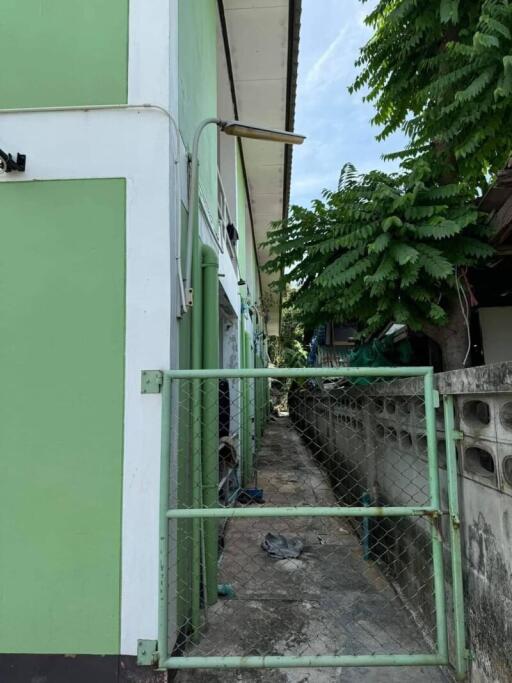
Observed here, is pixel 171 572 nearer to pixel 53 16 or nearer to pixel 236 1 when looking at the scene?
pixel 53 16

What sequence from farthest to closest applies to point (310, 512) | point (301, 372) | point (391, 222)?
point (391, 222) → point (301, 372) → point (310, 512)

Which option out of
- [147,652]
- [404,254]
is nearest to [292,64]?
[404,254]

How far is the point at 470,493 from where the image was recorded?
2.04m

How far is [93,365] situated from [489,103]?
10.5 feet

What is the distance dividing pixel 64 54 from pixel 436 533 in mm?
3409

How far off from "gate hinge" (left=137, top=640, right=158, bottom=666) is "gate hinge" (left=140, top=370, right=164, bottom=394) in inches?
49.9

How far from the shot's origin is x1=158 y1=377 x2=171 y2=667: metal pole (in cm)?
201

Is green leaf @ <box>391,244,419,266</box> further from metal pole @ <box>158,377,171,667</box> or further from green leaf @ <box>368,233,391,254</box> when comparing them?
metal pole @ <box>158,377,171,667</box>

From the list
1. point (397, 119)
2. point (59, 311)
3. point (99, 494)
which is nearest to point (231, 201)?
point (397, 119)

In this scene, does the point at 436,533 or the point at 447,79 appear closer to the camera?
the point at 436,533

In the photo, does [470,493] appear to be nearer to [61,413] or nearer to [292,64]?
[61,413]

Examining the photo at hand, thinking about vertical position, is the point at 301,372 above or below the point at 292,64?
below

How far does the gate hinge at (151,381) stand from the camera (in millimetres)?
2184

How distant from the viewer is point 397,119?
4.20 metres
